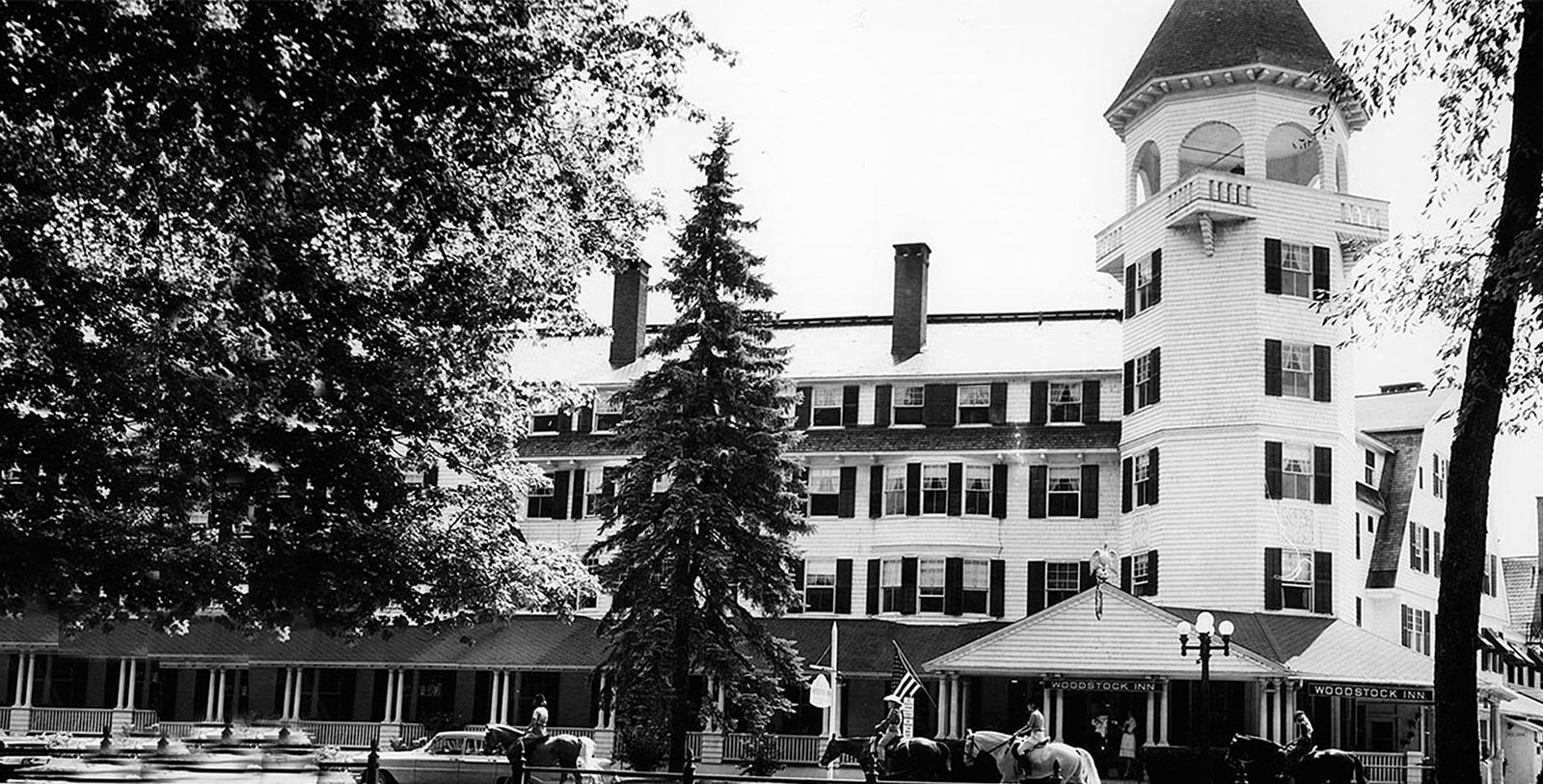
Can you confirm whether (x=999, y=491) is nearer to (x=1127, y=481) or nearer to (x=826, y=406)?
(x=1127, y=481)

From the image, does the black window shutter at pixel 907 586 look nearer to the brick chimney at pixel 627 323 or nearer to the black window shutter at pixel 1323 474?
the black window shutter at pixel 1323 474

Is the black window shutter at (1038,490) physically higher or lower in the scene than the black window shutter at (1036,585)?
higher

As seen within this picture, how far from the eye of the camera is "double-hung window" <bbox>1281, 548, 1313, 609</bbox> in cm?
4619

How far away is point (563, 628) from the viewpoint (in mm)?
52562

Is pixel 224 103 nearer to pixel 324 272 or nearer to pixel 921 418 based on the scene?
pixel 324 272

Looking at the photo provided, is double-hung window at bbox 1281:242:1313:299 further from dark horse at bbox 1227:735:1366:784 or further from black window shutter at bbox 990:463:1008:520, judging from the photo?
dark horse at bbox 1227:735:1366:784

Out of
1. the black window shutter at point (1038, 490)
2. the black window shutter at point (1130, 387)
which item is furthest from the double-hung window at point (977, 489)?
the black window shutter at point (1130, 387)

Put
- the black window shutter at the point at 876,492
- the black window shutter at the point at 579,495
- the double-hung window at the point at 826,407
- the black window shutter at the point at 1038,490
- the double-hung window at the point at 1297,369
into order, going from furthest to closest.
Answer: the black window shutter at the point at 579,495 < the double-hung window at the point at 826,407 < the black window shutter at the point at 876,492 < the black window shutter at the point at 1038,490 < the double-hung window at the point at 1297,369

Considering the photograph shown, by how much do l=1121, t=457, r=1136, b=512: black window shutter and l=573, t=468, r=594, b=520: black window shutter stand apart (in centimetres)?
1740

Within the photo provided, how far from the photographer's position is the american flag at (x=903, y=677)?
36844mm

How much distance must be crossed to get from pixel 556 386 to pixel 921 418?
2899 cm

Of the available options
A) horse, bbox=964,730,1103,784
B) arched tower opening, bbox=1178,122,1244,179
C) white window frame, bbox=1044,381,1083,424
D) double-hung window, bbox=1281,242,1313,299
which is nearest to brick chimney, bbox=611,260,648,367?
white window frame, bbox=1044,381,1083,424

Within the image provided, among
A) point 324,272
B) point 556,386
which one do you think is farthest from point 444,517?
point 324,272

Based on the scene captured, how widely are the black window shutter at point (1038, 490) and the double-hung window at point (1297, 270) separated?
909 cm
